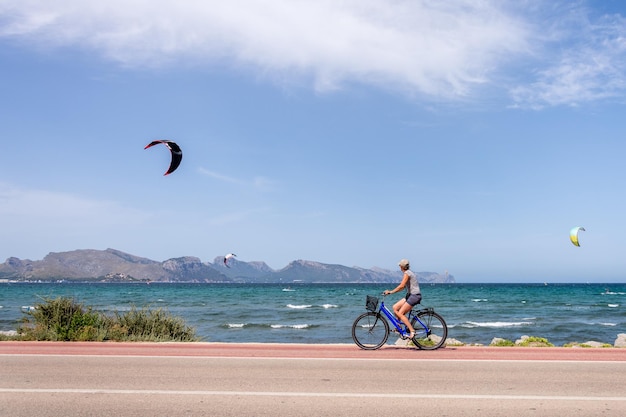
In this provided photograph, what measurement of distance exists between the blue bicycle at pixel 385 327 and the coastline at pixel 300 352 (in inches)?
8.7

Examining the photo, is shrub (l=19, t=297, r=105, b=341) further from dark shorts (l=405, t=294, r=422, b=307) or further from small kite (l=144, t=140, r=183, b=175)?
dark shorts (l=405, t=294, r=422, b=307)

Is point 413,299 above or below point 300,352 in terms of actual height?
above

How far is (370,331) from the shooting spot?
1291 cm

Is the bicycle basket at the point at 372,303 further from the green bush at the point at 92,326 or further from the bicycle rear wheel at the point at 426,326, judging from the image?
the green bush at the point at 92,326

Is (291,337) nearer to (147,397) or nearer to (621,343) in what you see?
(621,343)

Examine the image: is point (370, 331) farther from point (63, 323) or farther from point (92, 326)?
point (63, 323)

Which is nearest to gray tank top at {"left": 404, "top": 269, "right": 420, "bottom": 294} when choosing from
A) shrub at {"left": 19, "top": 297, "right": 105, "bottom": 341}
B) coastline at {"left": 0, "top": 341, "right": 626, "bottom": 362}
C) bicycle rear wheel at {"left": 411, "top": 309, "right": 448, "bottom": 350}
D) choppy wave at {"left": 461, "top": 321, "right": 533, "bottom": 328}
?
bicycle rear wheel at {"left": 411, "top": 309, "right": 448, "bottom": 350}

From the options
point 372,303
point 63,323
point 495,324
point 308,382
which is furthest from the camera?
point 495,324

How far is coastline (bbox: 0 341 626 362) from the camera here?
11.6 metres

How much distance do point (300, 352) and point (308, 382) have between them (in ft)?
11.4

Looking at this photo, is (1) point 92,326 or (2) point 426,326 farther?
(1) point 92,326

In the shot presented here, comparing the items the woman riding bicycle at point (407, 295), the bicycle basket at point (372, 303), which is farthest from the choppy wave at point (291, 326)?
the woman riding bicycle at point (407, 295)

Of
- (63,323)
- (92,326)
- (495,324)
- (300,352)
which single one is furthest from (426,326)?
(495,324)

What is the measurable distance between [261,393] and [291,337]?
21.1 metres
